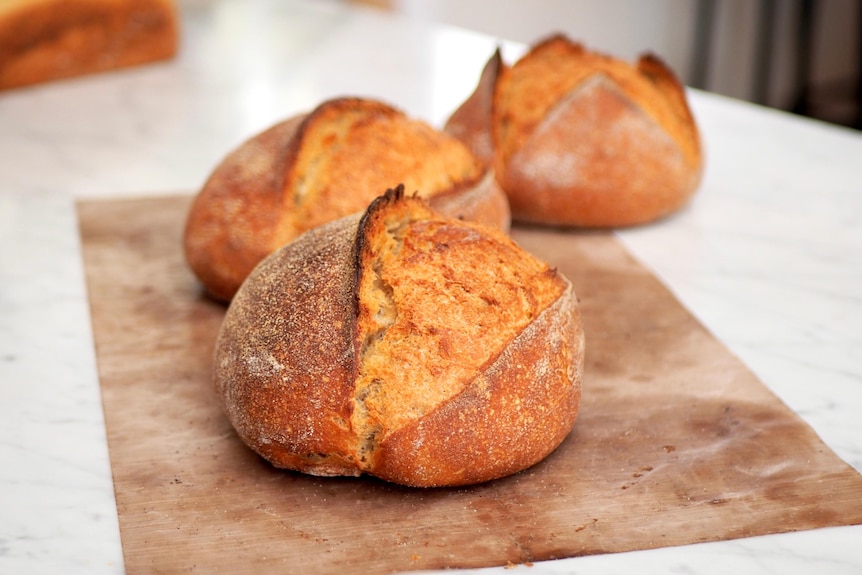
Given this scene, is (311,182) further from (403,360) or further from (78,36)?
(78,36)

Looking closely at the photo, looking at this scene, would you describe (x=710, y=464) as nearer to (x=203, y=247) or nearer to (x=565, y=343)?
(x=565, y=343)

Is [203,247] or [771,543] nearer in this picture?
[771,543]

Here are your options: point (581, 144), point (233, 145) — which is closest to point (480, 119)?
point (581, 144)

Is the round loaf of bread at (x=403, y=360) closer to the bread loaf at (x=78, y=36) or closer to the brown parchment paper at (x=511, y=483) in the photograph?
the brown parchment paper at (x=511, y=483)

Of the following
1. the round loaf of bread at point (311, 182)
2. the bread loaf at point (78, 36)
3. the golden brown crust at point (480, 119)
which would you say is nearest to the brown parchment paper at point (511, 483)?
the round loaf of bread at point (311, 182)

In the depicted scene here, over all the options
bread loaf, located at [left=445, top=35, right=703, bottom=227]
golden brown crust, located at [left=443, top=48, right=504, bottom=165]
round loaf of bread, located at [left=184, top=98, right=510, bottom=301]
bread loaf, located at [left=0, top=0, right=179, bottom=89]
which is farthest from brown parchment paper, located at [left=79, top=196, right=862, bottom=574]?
bread loaf, located at [left=0, top=0, right=179, bottom=89]

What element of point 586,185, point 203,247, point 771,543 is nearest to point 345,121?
point 203,247
